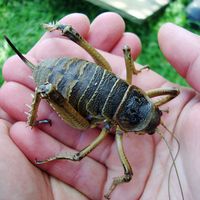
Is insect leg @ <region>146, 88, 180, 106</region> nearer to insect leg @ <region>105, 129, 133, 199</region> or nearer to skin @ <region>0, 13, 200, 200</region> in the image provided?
skin @ <region>0, 13, 200, 200</region>

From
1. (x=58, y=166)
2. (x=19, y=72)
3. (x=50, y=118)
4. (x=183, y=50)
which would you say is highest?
(x=183, y=50)

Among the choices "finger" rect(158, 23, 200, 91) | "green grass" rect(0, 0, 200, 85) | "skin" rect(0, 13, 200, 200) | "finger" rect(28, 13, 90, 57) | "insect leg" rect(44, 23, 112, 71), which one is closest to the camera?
"skin" rect(0, 13, 200, 200)

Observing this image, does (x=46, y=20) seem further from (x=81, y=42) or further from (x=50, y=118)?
(x=50, y=118)

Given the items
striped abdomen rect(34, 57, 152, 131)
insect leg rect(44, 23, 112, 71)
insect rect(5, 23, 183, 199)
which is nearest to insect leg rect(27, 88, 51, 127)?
insect rect(5, 23, 183, 199)

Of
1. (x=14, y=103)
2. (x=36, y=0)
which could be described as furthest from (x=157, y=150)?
(x=36, y=0)

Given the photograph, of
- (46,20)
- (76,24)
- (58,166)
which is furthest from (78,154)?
(46,20)
